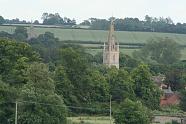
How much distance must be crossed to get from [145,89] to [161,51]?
78062mm

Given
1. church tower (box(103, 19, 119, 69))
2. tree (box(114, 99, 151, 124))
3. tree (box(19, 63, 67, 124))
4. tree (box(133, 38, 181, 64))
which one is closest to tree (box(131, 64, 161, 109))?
tree (box(114, 99, 151, 124))

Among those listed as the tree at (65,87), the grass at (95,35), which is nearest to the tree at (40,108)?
the tree at (65,87)

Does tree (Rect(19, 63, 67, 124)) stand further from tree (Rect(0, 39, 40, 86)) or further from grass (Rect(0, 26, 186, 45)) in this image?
grass (Rect(0, 26, 186, 45))

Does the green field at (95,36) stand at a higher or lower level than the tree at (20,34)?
lower

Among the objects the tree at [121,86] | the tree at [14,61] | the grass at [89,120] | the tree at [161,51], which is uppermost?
the tree at [14,61]

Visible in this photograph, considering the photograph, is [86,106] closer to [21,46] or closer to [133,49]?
[21,46]

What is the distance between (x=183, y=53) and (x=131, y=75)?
260ft

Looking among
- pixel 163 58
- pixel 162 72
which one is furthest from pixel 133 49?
pixel 162 72

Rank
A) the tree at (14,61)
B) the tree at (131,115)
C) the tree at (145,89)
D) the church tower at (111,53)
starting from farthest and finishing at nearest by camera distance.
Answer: the church tower at (111,53) → the tree at (145,89) → the tree at (14,61) → the tree at (131,115)

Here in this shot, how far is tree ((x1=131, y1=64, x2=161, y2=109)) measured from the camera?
70312 millimetres

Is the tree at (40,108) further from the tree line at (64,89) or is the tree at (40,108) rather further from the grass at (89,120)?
the grass at (89,120)

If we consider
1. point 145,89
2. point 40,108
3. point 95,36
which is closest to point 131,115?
point 40,108

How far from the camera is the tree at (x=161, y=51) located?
14288cm

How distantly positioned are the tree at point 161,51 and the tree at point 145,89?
67484mm
